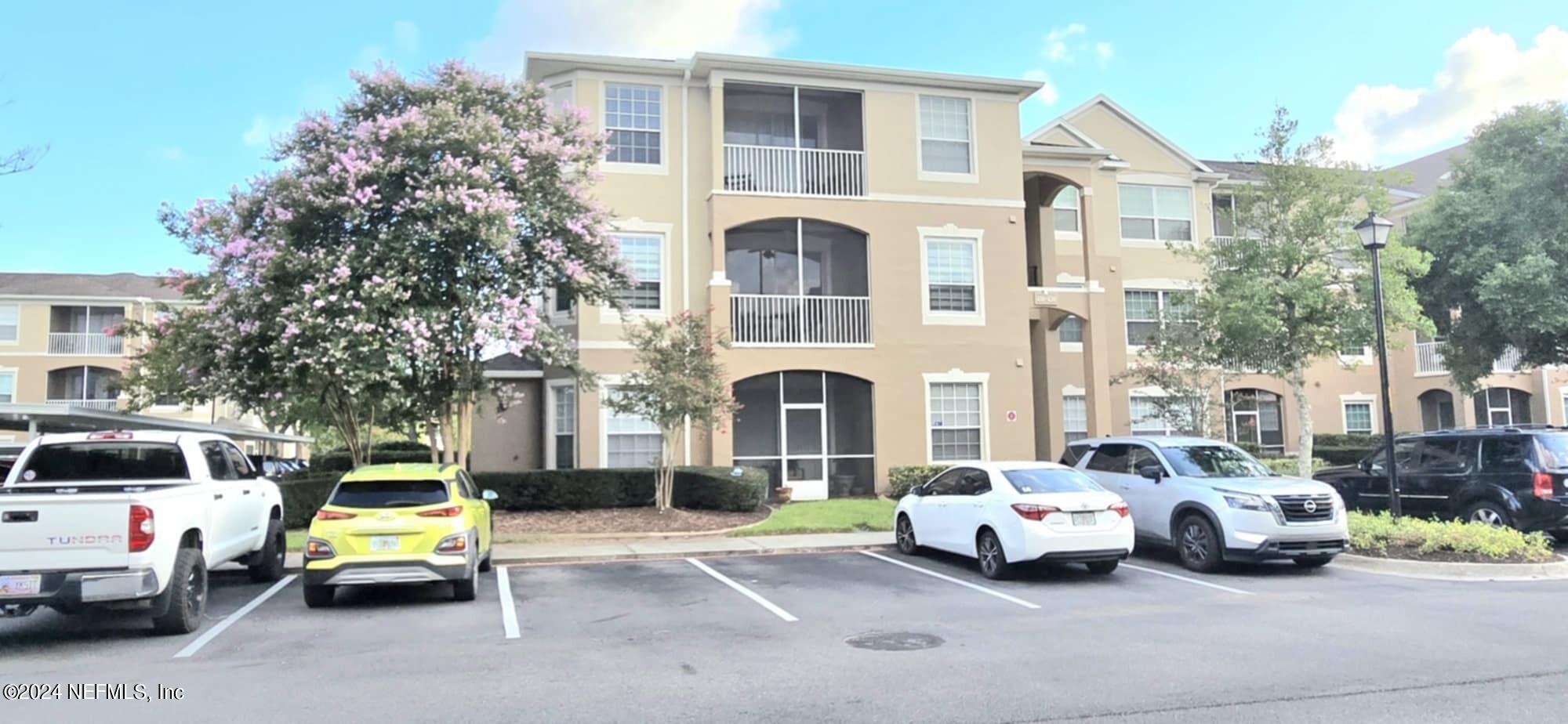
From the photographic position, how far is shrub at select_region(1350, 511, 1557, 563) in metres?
12.1

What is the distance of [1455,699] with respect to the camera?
20.3 ft

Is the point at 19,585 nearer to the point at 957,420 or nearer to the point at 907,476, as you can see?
the point at 907,476

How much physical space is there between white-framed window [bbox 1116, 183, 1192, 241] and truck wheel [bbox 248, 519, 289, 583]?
22464 mm

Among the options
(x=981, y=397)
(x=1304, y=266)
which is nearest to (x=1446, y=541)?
(x=1304, y=266)

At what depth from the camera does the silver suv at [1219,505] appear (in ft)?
38.4

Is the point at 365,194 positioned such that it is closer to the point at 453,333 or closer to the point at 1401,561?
the point at 453,333

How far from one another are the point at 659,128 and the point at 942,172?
21.0 feet

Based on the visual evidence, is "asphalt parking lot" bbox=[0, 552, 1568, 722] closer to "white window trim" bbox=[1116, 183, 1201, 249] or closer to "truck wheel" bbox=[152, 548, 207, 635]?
"truck wheel" bbox=[152, 548, 207, 635]

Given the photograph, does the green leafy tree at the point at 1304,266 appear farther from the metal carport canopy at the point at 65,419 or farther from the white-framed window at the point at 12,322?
the white-framed window at the point at 12,322

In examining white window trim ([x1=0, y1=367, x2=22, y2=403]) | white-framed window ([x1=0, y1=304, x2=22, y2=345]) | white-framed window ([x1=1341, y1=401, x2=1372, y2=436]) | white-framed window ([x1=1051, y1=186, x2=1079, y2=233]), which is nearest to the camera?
white-framed window ([x1=1051, y1=186, x2=1079, y2=233])

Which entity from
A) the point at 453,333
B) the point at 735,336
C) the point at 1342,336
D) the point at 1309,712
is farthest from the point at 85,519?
the point at 1342,336

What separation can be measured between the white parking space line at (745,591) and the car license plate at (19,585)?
614cm

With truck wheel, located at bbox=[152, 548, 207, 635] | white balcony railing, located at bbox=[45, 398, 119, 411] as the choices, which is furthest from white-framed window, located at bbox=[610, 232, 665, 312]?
white balcony railing, located at bbox=[45, 398, 119, 411]

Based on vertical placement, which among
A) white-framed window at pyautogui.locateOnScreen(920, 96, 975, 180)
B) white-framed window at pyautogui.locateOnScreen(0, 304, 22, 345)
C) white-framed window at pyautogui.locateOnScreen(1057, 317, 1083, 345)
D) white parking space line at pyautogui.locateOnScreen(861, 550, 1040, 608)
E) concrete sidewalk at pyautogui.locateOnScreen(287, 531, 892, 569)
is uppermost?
white-framed window at pyautogui.locateOnScreen(920, 96, 975, 180)
